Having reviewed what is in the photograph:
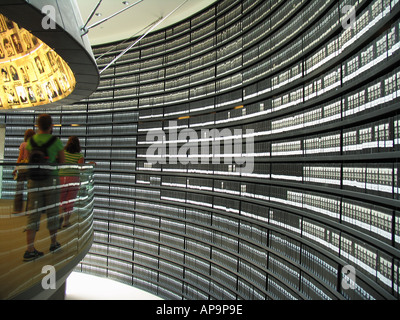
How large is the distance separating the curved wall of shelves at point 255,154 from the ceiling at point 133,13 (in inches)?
8.0

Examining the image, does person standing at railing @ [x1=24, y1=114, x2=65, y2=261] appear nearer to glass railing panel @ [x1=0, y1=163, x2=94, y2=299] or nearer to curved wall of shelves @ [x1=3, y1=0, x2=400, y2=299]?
glass railing panel @ [x1=0, y1=163, x2=94, y2=299]

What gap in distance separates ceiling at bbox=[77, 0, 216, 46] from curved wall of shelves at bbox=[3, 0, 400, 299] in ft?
0.67

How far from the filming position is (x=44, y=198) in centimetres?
196

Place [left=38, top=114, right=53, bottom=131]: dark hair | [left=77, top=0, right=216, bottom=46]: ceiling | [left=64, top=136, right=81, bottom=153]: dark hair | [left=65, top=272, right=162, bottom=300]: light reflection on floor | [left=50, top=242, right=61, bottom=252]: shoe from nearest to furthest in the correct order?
[left=50, top=242, right=61, bottom=252]: shoe
[left=38, top=114, right=53, bottom=131]: dark hair
[left=64, top=136, right=81, bottom=153]: dark hair
[left=77, top=0, right=216, bottom=46]: ceiling
[left=65, top=272, right=162, bottom=300]: light reflection on floor

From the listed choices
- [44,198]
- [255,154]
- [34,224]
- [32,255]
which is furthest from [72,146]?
[255,154]

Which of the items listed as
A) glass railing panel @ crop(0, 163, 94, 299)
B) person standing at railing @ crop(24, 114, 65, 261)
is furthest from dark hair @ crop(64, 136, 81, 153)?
person standing at railing @ crop(24, 114, 65, 261)

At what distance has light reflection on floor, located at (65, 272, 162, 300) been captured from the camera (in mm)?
5625

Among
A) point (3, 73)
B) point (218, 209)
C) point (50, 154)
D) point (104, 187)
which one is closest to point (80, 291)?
point (104, 187)

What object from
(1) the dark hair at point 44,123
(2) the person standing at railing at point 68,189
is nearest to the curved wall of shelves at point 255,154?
(2) the person standing at railing at point 68,189

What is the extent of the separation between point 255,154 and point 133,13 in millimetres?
3484

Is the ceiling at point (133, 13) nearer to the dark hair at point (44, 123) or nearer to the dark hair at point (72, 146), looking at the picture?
the dark hair at point (72, 146)

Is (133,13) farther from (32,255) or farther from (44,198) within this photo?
(32,255)

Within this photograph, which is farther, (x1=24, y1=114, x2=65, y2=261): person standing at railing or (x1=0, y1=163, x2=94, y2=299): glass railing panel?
(x1=24, y1=114, x2=65, y2=261): person standing at railing

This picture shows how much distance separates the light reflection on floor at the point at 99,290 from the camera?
18.5 feet
